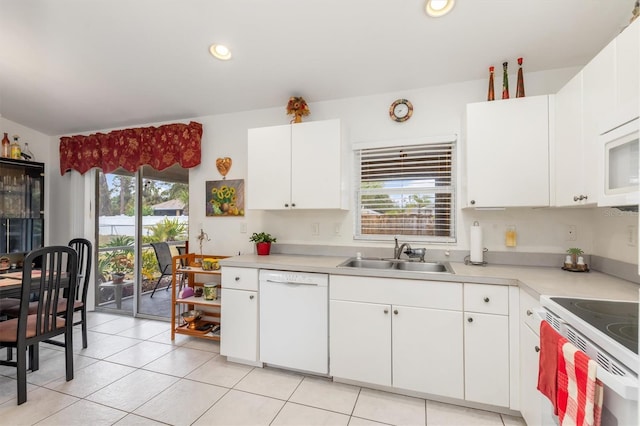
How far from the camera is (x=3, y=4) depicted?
2.04 m

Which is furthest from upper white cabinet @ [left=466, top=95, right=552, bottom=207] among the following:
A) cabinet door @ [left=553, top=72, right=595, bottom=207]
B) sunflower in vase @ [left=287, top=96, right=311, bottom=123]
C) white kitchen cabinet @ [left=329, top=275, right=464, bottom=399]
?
sunflower in vase @ [left=287, top=96, right=311, bottom=123]

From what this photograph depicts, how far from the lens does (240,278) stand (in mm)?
2469

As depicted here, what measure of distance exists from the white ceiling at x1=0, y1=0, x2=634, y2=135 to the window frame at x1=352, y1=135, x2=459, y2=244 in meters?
0.47

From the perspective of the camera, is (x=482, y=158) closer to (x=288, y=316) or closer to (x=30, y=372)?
(x=288, y=316)

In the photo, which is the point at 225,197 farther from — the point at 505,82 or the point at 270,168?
the point at 505,82

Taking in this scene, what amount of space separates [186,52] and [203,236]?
1.81 meters

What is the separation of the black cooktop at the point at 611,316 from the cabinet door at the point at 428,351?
0.71 metres

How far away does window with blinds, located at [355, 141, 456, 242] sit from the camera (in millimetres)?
2525

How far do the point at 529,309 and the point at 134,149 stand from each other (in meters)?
4.08

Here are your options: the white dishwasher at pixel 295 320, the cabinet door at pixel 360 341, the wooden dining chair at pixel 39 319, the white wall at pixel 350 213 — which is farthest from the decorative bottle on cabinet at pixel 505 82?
the wooden dining chair at pixel 39 319

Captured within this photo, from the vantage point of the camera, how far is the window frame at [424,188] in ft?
8.16

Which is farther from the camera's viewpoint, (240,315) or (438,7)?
(240,315)

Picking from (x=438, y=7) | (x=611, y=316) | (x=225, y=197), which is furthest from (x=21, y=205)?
(x=611, y=316)

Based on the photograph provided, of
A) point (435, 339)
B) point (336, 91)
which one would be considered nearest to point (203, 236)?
point (336, 91)
